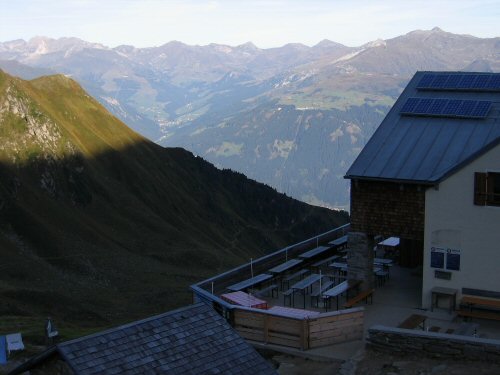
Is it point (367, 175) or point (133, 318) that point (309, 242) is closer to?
point (367, 175)

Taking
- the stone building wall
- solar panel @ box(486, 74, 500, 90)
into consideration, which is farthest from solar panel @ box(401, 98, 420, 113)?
the stone building wall

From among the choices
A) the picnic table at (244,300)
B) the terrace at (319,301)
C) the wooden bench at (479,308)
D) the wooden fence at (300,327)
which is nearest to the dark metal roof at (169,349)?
the wooden fence at (300,327)

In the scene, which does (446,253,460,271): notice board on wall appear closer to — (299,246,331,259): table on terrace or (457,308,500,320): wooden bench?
(457,308,500,320): wooden bench

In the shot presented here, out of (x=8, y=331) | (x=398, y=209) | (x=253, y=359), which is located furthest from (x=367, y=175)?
(x=8, y=331)

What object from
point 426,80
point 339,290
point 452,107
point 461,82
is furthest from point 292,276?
point 461,82

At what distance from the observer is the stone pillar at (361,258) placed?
26172 mm

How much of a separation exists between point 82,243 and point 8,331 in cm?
3481

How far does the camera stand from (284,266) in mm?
28047

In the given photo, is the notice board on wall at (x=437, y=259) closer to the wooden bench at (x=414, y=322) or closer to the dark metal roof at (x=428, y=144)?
the wooden bench at (x=414, y=322)

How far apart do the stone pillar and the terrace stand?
1.60ft

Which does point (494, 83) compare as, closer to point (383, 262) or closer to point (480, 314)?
point (383, 262)

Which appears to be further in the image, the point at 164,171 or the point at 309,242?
the point at 164,171

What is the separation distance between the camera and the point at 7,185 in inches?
2859

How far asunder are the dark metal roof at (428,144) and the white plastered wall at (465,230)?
0.46 meters
